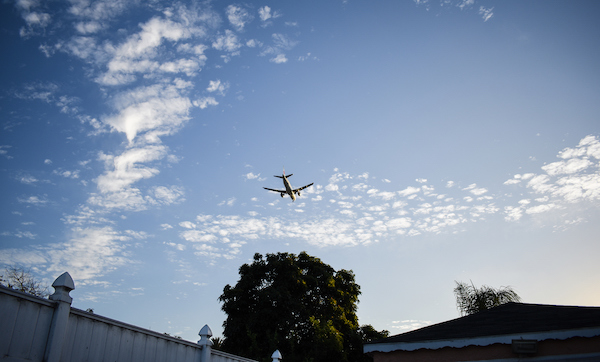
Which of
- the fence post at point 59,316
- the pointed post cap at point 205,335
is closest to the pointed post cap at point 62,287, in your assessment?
the fence post at point 59,316

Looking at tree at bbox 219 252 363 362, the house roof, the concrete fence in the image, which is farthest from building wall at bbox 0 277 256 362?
tree at bbox 219 252 363 362

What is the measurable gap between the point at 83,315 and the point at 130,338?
1.44 metres

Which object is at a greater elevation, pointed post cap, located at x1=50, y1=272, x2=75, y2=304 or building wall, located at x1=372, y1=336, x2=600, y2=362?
pointed post cap, located at x1=50, y1=272, x2=75, y2=304

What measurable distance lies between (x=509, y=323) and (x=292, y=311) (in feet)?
58.1

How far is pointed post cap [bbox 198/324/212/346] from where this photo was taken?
9.62m

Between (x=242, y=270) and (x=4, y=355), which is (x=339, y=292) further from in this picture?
(x=4, y=355)

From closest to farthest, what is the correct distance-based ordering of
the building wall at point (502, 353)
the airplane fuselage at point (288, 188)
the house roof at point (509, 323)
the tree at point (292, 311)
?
the building wall at point (502, 353) < the house roof at point (509, 323) < the tree at point (292, 311) < the airplane fuselage at point (288, 188)

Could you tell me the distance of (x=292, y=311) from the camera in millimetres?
25953

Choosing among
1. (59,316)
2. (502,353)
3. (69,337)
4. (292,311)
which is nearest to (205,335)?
(69,337)

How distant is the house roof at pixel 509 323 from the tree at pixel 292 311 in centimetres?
1269

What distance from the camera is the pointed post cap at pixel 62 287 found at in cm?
570

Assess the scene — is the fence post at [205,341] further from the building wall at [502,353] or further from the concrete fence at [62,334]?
the building wall at [502,353]

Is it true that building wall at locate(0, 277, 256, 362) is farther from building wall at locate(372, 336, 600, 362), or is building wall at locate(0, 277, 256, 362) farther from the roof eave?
building wall at locate(372, 336, 600, 362)

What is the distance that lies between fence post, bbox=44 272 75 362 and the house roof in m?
8.54
